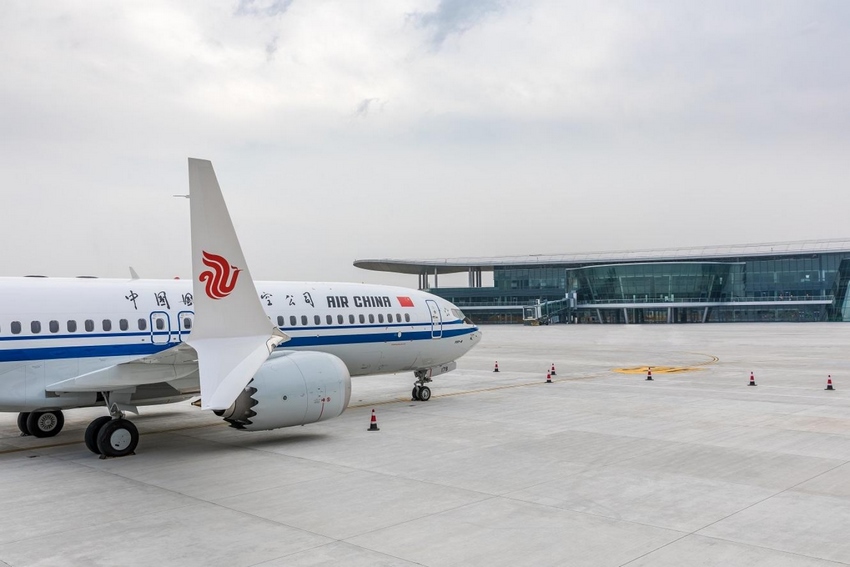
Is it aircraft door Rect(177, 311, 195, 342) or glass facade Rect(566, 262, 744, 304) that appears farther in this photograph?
glass facade Rect(566, 262, 744, 304)

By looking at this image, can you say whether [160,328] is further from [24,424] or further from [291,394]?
[24,424]

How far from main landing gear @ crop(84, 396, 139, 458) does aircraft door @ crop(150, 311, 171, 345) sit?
2.35 m

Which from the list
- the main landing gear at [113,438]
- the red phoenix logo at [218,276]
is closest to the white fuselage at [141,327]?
the main landing gear at [113,438]

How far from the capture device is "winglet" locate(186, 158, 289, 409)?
12312 millimetres

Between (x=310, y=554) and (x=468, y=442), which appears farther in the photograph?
(x=468, y=442)

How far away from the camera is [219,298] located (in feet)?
42.5

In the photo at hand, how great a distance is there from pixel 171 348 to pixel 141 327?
10.8 ft

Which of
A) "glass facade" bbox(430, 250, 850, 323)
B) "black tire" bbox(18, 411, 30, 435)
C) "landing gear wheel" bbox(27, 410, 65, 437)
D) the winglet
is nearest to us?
the winglet

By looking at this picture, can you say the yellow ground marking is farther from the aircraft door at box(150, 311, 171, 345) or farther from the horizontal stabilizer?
the horizontal stabilizer

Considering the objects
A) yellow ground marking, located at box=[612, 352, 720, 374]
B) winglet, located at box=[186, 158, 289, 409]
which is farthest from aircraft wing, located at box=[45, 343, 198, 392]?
yellow ground marking, located at box=[612, 352, 720, 374]

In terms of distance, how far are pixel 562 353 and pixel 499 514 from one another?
118 ft

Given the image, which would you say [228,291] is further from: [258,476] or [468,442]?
[468,442]

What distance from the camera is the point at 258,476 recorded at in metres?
12.8

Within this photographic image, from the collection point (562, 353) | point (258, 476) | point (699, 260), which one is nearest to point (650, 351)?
point (562, 353)
